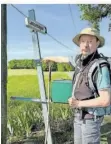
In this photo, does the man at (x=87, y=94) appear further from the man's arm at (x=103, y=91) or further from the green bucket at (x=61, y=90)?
the green bucket at (x=61, y=90)

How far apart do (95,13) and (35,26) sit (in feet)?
1.67

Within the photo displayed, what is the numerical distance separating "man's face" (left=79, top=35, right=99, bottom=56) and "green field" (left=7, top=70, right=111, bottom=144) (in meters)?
0.62

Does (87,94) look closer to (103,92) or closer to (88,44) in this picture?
(103,92)

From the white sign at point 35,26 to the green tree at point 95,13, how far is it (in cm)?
31

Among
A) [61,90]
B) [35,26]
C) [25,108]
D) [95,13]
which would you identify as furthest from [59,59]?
[25,108]

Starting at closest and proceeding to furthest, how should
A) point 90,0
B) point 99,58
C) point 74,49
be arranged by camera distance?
point 99,58, point 90,0, point 74,49

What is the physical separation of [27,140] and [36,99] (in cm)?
44

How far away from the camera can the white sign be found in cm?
272

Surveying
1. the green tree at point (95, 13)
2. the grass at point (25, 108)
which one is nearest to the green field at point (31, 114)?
the grass at point (25, 108)

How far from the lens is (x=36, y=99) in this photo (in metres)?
2.87

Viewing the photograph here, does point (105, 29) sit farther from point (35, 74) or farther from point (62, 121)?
point (62, 121)

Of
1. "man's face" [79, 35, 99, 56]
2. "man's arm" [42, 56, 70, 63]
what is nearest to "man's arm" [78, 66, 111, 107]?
"man's face" [79, 35, 99, 56]

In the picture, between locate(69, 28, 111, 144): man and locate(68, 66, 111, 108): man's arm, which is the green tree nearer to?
locate(69, 28, 111, 144): man

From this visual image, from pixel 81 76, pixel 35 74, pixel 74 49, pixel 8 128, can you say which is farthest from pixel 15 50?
pixel 81 76
